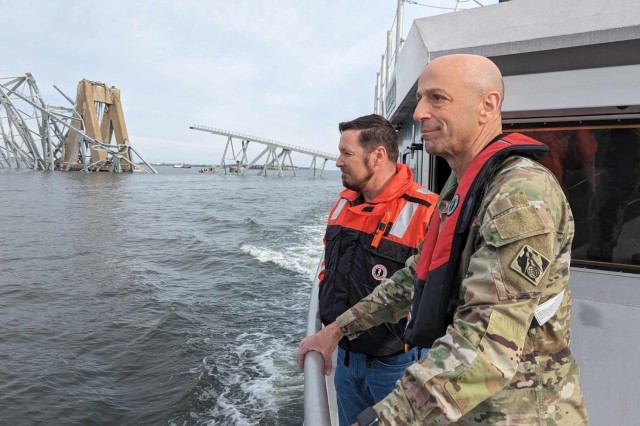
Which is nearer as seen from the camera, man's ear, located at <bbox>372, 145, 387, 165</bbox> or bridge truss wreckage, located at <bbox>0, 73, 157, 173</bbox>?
man's ear, located at <bbox>372, 145, 387, 165</bbox>

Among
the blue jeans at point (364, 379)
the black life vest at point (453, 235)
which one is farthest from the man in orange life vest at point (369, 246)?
the black life vest at point (453, 235)

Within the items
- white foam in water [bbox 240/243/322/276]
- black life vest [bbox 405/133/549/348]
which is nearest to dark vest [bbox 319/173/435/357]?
black life vest [bbox 405/133/549/348]

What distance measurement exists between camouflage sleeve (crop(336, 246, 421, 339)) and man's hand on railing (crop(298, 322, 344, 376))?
0.03 meters

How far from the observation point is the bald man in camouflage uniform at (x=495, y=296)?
2.73ft

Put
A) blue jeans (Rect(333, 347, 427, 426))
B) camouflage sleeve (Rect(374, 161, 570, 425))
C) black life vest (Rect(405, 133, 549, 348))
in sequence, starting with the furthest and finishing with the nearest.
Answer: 1. blue jeans (Rect(333, 347, 427, 426))
2. black life vest (Rect(405, 133, 549, 348))
3. camouflage sleeve (Rect(374, 161, 570, 425))

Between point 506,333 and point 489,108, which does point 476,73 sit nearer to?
point 489,108

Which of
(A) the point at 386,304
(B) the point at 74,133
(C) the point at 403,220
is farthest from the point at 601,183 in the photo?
(B) the point at 74,133

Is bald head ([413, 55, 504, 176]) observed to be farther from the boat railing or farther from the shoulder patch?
the boat railing

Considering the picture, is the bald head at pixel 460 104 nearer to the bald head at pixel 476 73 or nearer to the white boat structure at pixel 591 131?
the bald head at pixel 476 73

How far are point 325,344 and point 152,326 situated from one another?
5649 mm

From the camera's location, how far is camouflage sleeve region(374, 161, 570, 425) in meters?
0.83

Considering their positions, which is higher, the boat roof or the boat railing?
the boat roof

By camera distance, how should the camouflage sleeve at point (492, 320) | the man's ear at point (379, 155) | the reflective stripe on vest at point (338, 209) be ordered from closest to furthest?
the camouflage sleeve at point (492, 320) → the man's ear at point (379, 155) → the reflective stripe on vest at point (338, 209)

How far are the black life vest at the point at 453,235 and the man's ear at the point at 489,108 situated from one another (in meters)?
0.06
